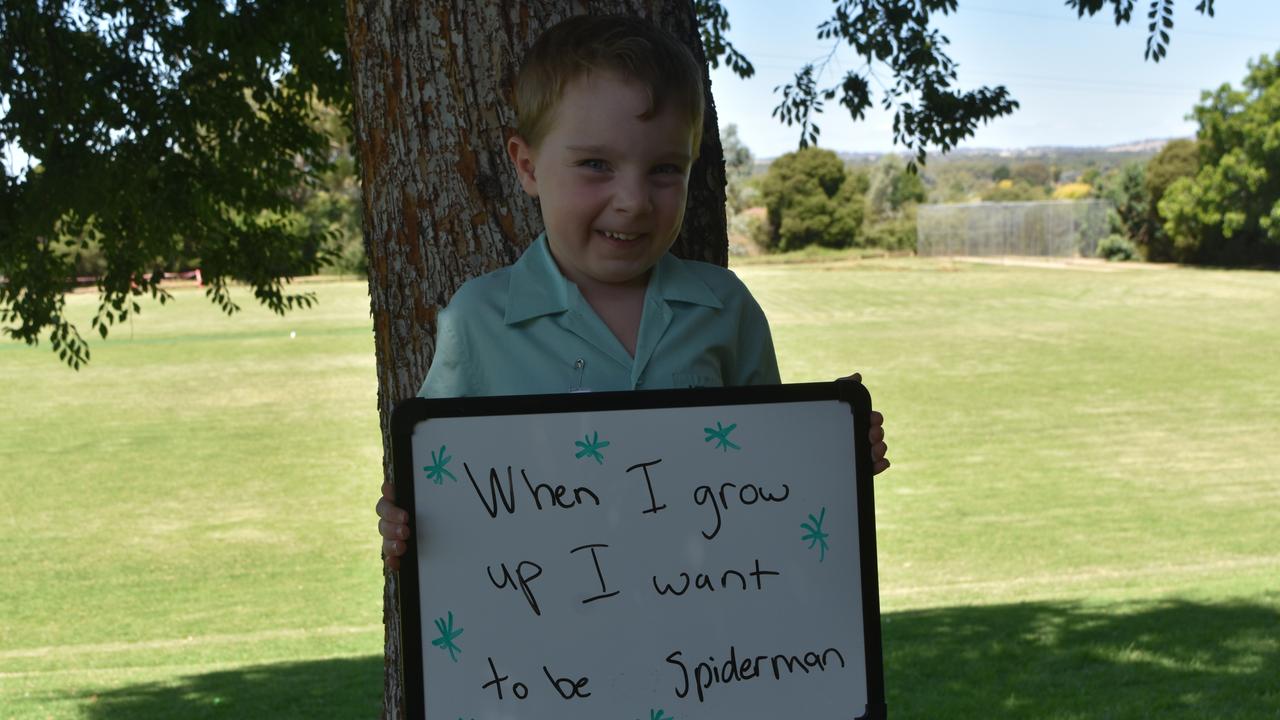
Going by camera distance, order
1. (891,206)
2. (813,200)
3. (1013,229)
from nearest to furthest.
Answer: (1013,229) → (813,200) → (891,206)

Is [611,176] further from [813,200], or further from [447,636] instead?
[813,200]

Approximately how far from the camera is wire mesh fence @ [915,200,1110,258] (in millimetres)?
63781

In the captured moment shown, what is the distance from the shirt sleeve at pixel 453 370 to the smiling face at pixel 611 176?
21 cm

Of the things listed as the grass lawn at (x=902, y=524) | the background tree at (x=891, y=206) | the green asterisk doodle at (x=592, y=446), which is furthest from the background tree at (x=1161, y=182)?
the green asterisk doodle at (x=592, y=446)

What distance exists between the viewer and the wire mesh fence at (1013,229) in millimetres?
63781

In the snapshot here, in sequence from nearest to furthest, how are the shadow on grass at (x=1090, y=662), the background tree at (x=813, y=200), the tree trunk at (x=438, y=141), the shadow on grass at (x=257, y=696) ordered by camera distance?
1. the tree trunk at (x=438, y=141)
2. the shadow on grass at (x=1090, y=662)
3. the shadow on grass at (x=257, y=696)
4. the background tree at (x=813, y=200)

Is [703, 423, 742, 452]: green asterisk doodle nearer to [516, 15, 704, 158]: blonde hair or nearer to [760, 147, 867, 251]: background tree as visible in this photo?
[516, 15, 704, 158]: blonde hair

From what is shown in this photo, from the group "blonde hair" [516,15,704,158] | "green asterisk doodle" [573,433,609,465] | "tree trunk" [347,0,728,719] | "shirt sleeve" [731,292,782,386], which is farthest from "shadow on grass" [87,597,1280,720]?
"blonde hair" [516,15,704,158]

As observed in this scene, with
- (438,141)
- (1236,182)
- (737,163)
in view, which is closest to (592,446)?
(438,141)

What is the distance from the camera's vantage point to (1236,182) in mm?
52750

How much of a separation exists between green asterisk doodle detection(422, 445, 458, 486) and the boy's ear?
1.61ft

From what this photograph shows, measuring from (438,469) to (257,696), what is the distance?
607cm

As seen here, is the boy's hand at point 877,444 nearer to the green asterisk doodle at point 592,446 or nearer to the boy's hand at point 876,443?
the boy's hand at point 876,443

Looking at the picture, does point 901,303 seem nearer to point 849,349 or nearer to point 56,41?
point 849,349
